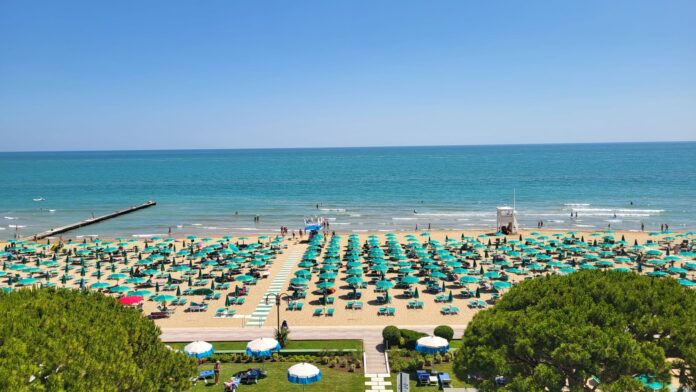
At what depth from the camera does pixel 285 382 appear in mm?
21250

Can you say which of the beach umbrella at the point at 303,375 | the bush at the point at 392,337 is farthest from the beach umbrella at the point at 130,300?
the bush at the point at 392,337

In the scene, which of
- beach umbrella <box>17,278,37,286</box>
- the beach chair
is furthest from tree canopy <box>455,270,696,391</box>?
A: beach umbrella <box>17,278,37,286</box>

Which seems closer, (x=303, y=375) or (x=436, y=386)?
(x=303, y=375)

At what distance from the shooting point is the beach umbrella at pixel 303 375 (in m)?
19.0

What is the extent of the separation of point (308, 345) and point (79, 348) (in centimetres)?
1435

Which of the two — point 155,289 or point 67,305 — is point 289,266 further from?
point 67,305

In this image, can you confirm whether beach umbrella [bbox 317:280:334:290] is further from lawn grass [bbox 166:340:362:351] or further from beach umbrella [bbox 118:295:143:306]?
beach umbrella [bbox 118:295:143:306]

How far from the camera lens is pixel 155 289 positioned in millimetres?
36812

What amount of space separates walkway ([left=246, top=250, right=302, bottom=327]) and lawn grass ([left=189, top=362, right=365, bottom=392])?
6.58 m

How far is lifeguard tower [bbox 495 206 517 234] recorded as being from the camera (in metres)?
59.0

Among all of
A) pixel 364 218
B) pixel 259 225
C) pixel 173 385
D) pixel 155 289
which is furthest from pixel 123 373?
pixel 364 218

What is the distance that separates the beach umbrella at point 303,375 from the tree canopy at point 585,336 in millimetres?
6402

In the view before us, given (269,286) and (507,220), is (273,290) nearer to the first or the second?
(269,286)

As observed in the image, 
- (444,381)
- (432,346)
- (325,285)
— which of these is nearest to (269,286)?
(325,285)
